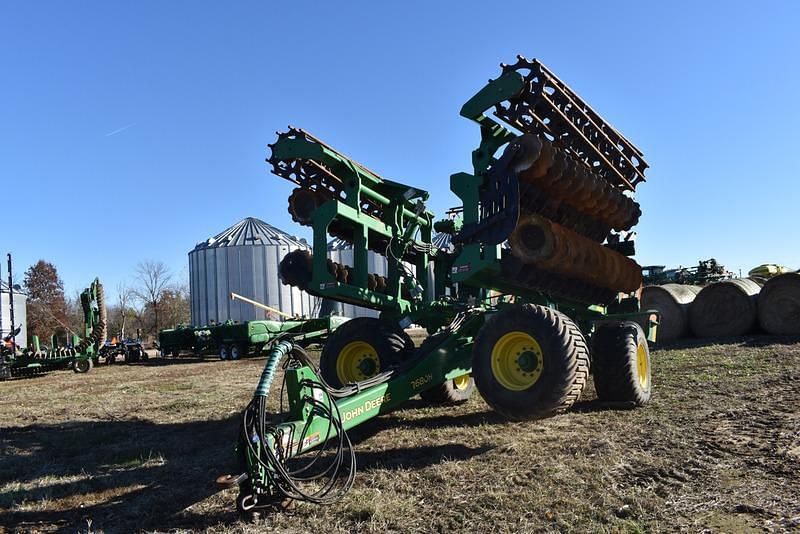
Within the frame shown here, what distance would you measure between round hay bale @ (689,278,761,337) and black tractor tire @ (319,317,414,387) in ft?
33.9

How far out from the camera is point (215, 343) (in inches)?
865

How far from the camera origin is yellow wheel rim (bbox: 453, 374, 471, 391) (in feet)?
26.0

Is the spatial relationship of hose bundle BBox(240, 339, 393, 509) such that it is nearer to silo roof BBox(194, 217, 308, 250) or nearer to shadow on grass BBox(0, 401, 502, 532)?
shadow on grass BBox(0, 401, 502, 532)

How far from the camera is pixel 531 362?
5207mm

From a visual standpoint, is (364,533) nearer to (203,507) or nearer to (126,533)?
(203,507)

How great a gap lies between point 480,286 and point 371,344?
1503 millimetres

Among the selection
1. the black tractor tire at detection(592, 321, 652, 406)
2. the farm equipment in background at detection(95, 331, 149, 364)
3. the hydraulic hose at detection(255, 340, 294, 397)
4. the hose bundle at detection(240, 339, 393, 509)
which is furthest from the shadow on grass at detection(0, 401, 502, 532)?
the farm equipment in background at detection(95, 331, 149, 364)

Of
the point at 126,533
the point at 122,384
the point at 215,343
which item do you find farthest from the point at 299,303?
the point at 126,533

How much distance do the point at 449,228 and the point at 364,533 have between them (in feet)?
21.5

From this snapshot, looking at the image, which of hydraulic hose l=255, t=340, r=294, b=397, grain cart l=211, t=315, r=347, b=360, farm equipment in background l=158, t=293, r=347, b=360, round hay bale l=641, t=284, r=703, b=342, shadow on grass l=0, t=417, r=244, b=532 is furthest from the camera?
grain cart l=211, t=315, r=347, b=360

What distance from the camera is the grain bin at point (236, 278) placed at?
122ft

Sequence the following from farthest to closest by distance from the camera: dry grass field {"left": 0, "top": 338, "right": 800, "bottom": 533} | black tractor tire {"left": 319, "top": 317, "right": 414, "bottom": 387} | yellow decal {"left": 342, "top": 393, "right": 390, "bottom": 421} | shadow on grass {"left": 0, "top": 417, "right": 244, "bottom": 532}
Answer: black tractor tire {"left": 319, "top": 317, "right": 414, "bottom": 387} < yellow decal {"left": 342, "top": 393, "right": 390, "bottom": 421} < shadow on grass {"left": 0, "top": 417, "right": 244, "bottom": 532} < dry grass field {"left": 0, "top": 338, "right": 800, "bottom": 533}

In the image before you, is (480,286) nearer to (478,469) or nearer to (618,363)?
(618,363)

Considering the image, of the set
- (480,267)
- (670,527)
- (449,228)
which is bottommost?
(670,527)
